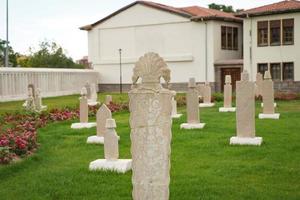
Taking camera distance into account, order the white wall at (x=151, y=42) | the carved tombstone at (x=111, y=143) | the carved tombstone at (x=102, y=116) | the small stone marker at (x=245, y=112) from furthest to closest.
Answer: the white wall at (x=151, y=42), the small stone marker at (x=245, y=112), the carved tombstone at (x=102, y=116), the carved tombstone at (x=111, y=143)

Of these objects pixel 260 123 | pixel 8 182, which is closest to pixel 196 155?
pixel 8 182

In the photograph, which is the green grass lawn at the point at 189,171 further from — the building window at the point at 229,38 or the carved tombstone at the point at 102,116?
the building window at the point at 229,38

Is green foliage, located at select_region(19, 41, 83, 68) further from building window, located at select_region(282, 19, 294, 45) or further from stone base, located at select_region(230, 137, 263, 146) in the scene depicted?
stone base, located at select_region(230, 137, 263, 146)

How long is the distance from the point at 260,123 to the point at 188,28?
26.1m

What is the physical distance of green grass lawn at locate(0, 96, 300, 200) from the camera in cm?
802

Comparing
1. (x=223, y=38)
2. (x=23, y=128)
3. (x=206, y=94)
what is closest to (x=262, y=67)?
(x=223, y=38)

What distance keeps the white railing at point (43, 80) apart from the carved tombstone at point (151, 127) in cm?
2720

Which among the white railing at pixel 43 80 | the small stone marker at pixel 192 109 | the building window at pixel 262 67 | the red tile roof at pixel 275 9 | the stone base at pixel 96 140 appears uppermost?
the red tile roof at pixel 275 9

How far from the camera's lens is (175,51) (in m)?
42.5

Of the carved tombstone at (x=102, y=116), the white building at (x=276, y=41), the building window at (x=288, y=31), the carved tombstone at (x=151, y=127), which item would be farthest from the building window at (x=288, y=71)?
the carved tombstone at (x=151, y=127)

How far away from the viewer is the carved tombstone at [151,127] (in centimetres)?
618

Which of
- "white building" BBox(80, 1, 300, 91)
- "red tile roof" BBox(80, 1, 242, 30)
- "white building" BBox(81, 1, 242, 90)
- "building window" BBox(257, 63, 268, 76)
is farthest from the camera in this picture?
"white building" BBox(81, 1, 242, 90)

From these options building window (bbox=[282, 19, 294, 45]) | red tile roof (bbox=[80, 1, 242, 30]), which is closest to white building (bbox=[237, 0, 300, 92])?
building window (bbox=[282, 19, 294, 45])

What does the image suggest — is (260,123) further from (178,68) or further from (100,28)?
(100,28)
